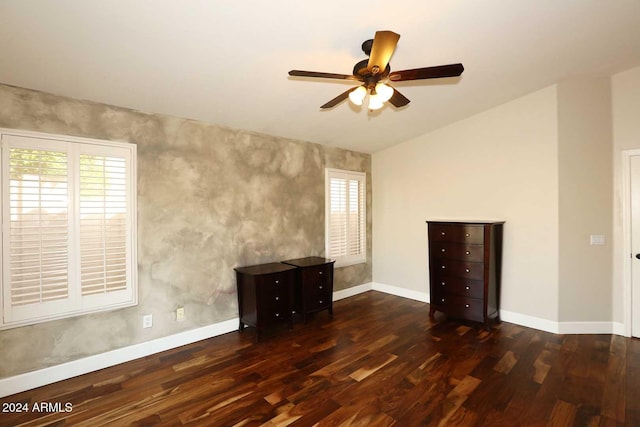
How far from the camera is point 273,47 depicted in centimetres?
233

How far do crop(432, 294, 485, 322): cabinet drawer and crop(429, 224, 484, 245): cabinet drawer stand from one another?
0.73 metres

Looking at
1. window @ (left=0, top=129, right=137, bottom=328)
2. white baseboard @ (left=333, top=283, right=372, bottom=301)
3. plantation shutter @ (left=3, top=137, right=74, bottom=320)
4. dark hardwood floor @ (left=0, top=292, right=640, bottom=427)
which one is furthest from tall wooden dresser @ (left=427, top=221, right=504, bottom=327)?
plantation shutter @ (left=3, top=137, right=74, bottom=320)

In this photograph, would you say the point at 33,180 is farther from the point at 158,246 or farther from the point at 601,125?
the point at 601,125

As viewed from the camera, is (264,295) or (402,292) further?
(402,292)

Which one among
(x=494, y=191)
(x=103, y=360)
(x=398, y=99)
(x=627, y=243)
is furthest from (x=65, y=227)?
(x=627, y=243)

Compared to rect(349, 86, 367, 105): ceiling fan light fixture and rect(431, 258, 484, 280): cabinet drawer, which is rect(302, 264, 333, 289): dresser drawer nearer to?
rect(431, 258, 484, 280): cabinet drawer

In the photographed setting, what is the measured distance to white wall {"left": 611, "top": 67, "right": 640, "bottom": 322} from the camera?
11.0 ft

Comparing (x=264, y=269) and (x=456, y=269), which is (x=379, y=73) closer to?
(x=264, y=269)

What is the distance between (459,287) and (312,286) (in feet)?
6.16

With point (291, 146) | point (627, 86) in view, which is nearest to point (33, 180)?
point (291, 146)

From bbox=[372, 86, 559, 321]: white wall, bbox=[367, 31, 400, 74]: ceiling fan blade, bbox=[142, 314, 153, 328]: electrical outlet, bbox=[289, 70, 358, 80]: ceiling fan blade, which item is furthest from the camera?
bbox=[372, 86, 559, 321]: white wall

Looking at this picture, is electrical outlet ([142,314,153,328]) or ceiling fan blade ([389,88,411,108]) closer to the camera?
ceiling fan blade ([389,88,411,108])

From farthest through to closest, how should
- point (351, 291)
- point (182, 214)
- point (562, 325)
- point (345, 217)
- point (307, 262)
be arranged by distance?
1. point (351, 291)
2. point (345, 217)
3. point (307, 262)
4. point (562, 325)
5. point (182, 214)

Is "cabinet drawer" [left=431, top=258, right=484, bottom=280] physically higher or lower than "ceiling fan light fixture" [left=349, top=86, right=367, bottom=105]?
lower
